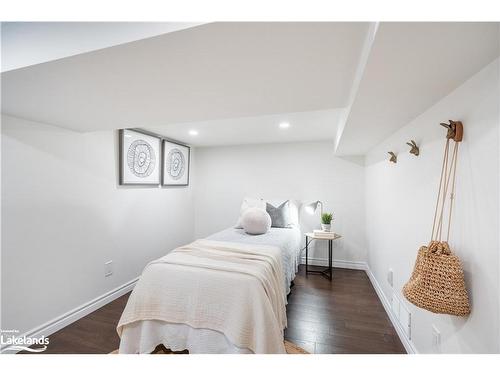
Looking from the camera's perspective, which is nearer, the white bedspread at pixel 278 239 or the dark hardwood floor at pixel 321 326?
the dark hardwood floor at pixel 321 326

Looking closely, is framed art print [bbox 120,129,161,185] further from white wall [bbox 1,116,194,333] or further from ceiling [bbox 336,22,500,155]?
ceiling [bbox 336,22,500,155]

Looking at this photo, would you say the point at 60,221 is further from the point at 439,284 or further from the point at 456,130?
the point at 456,130

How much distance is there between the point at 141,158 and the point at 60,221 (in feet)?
3.87

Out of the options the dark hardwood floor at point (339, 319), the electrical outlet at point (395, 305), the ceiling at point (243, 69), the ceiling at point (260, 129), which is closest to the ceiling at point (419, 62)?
the ceiling at point (243, 69)

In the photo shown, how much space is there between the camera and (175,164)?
3.66 meters

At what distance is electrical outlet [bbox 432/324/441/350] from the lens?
127cm

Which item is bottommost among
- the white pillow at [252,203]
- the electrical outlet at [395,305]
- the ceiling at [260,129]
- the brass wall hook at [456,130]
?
the electrical outlet at [395,305]

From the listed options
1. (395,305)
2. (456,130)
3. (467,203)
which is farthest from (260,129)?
(395,305)

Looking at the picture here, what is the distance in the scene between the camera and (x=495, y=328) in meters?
0.86

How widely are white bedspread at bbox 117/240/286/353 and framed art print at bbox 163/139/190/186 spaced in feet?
6.51

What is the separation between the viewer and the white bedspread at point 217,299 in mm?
1456

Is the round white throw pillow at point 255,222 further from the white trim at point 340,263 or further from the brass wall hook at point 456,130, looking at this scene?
the brass wall hook at point 456,130

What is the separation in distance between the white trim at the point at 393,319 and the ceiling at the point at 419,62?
1716 mm

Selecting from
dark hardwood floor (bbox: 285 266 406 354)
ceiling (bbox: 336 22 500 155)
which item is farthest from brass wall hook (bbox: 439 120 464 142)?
dark hardwood floor (bbox: 285 266 406 354)
